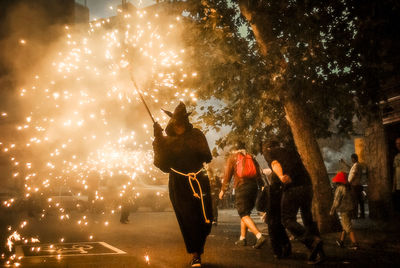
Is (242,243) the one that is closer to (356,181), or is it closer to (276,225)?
(276,225)

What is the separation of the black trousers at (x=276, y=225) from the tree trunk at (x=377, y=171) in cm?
555

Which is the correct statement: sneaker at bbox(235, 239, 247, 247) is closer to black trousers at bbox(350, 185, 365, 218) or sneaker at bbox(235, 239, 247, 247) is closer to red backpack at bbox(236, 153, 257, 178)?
red backpack at bbox(236, 153, 257, 178)

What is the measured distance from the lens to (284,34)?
1069cm

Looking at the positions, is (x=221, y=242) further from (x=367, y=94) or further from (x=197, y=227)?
(x=367, y=94)

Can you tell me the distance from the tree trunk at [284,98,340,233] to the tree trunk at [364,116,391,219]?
2427 millimetres

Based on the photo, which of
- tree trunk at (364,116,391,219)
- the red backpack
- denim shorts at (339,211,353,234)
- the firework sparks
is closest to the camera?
denim shorts at (339,211,353,234)

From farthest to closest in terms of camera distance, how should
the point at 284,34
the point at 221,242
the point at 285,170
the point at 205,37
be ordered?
the point at 205,37, the point at 284,34, the point at 221,242, the point at 285,170

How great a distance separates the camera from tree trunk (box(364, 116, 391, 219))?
11.1 metres

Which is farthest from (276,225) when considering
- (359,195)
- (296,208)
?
(359,195)

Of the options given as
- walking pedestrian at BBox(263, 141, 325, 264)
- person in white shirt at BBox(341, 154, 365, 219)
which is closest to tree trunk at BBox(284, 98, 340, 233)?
person in white shirt at BBox(341, 154, 365, 219)

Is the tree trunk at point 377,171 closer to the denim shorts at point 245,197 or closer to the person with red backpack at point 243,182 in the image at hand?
the person with red backpack at point 243,182

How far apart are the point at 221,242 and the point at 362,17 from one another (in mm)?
5274

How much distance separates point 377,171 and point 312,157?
2.93m

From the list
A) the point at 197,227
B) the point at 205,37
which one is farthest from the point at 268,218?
A: the point at 205,37
